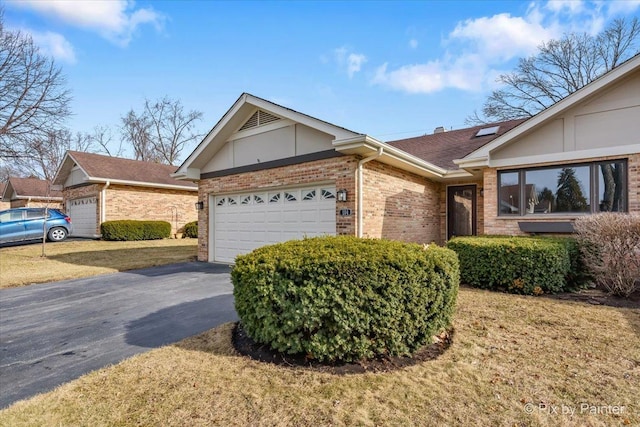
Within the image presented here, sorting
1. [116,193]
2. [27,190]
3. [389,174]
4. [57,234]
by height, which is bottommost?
[57,234]

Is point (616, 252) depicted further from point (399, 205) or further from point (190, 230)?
point (190, 230)

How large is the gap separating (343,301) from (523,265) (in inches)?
190

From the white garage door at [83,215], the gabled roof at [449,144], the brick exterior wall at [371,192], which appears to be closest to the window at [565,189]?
the gabled roof at [449,144]

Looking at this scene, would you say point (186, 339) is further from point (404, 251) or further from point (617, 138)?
point (617, 138)

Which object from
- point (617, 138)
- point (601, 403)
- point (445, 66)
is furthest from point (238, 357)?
point (445, 66)

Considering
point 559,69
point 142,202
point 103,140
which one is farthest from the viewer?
point 103,140

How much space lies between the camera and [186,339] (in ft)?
14.1

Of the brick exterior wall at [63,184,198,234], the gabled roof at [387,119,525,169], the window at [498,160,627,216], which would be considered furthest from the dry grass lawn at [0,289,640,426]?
the brick exterior wall at [63,184,198,234]

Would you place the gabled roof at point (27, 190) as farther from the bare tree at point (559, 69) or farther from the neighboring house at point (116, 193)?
the bare tree at point (559, 69)

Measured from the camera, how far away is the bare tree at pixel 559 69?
2055 cm

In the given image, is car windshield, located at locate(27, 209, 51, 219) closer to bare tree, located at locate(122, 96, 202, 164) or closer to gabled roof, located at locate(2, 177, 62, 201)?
gabled roof, located at locate(2, 177, 62, 201)

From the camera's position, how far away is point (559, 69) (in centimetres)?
2241

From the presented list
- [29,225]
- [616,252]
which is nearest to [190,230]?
[29,225]

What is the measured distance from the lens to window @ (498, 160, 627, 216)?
8117mm
